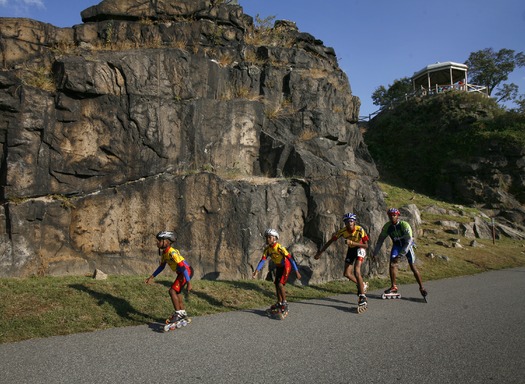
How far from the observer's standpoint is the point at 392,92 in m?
47.5

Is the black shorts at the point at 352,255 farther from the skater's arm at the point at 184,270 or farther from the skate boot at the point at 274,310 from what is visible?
the skater's arm at the point at 184,270

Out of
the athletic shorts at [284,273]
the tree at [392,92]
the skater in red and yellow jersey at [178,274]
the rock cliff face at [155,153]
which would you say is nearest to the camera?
the skater in red and yellow jersey at [178,274]

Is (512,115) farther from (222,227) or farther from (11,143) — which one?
(11,143)

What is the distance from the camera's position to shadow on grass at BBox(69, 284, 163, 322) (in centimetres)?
680

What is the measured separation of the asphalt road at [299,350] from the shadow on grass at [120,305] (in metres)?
0.48

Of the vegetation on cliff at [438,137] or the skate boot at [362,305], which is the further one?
the vegetation on cliff at [438,137]

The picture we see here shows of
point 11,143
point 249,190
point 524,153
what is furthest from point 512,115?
point 11,143

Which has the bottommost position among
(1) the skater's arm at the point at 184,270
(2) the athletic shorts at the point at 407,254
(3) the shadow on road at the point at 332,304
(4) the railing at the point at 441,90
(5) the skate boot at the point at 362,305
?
(3) the shadow on road at the point at 332,304

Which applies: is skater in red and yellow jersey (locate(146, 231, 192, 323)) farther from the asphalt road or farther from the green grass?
the green grass

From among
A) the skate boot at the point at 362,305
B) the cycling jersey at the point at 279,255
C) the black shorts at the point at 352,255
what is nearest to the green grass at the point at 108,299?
the cycling jersey at the point at 279,255

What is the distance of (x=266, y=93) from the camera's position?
14.4 m

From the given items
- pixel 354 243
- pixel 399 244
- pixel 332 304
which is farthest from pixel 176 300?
pixel 399 244

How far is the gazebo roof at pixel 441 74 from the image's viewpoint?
39531 millimetres

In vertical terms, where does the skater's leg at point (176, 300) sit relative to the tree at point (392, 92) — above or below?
below
